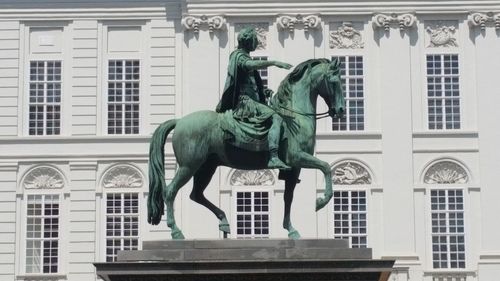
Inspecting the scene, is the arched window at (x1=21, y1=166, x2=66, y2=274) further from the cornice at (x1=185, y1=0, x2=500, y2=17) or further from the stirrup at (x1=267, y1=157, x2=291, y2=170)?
the stirrup at (x1=267, y1=157, x2=291, y2=170)

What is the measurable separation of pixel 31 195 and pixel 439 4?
13.9 m

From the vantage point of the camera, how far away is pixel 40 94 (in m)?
50.9

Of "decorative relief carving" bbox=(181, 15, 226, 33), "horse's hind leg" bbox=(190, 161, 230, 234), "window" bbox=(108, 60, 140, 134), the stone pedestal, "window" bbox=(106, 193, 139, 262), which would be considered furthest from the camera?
"window" bbox=(108, 60, 140, 134)

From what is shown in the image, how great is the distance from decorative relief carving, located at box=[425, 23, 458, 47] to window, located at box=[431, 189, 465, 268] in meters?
4.71

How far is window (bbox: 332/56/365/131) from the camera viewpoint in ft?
165

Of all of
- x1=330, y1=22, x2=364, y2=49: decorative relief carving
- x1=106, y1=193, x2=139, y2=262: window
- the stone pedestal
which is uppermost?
x1=330, y1=22, x2=364, y2=49: decorative relief carving

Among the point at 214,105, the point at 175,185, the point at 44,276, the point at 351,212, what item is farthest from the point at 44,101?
the point at 175,185

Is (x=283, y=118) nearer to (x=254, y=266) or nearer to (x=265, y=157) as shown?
(x=265, y=157)

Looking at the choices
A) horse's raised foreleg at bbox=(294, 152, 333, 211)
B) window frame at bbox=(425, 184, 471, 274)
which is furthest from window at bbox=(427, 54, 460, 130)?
horse's raised foreleg at bbox=(294, 152, 333, 211)

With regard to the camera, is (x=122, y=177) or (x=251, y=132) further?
(x=122, y=177)

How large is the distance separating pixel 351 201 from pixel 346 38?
5.07 m

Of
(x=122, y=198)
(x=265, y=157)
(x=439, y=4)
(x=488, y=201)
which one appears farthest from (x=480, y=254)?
(x=265, y=157)

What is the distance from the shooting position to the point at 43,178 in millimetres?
50562

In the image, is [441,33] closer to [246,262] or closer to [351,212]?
[351,212]
